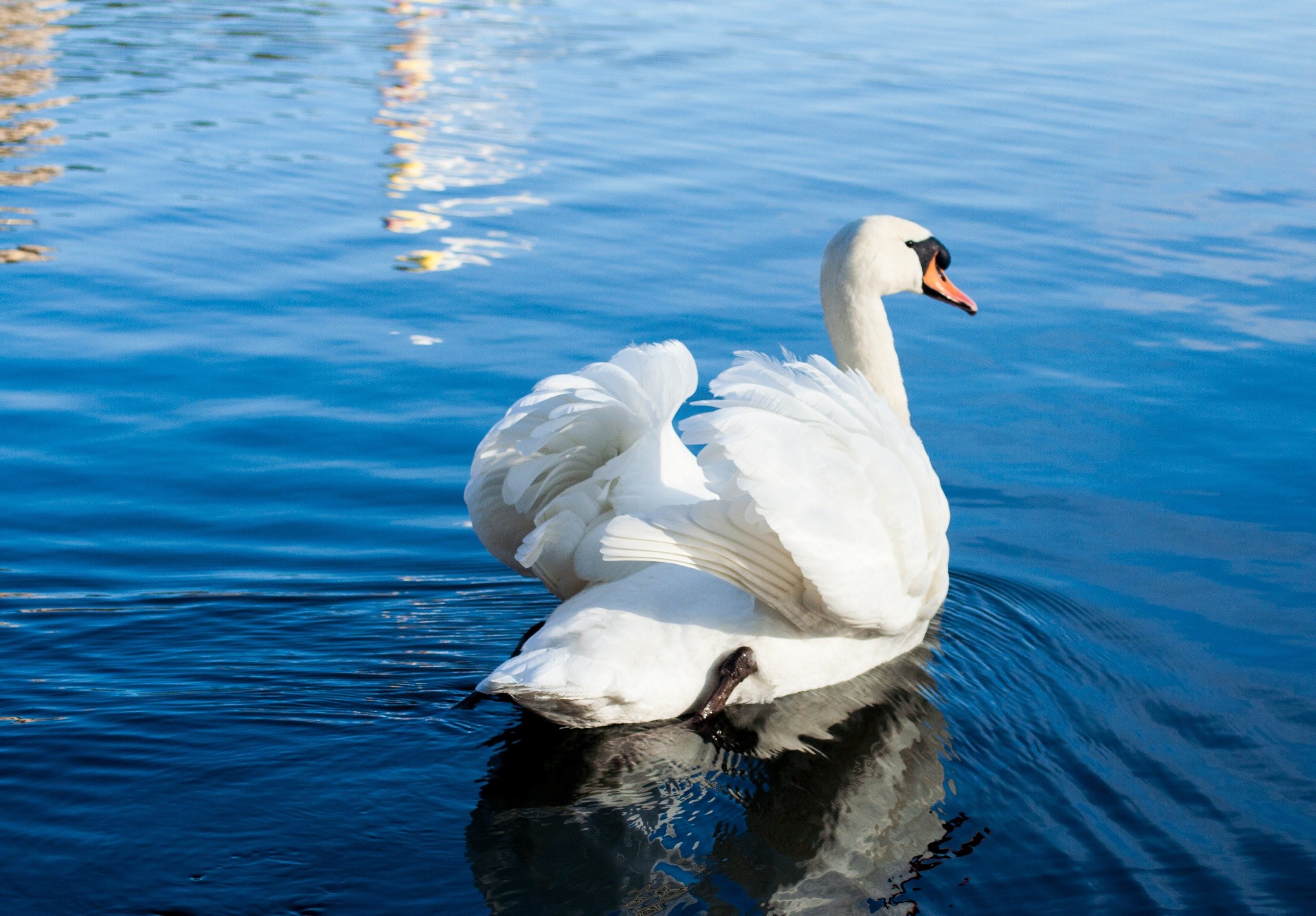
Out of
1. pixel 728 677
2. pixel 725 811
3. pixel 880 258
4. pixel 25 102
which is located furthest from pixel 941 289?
pixel 25 102

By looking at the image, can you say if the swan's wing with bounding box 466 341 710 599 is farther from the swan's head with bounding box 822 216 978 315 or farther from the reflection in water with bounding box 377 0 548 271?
the reflection in water with bounding box 377 0 548 271

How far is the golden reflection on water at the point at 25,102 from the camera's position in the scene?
1066cm

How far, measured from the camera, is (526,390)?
26.2ft

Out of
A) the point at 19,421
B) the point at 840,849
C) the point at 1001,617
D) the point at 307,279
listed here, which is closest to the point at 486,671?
the point at 840,849

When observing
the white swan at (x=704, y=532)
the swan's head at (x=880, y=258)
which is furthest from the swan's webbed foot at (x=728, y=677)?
the swan's head at (x=880, y=258)

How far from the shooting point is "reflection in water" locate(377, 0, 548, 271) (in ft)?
35.6

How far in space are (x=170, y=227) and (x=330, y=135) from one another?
3311 mm

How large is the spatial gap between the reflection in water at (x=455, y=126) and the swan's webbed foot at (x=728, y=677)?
597cm

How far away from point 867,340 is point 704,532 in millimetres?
2072

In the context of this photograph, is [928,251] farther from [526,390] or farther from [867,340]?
[526,390]

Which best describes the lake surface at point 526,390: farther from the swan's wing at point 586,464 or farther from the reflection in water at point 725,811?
the swan's wing at point 586,464

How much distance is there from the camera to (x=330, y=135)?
13609 millimetres

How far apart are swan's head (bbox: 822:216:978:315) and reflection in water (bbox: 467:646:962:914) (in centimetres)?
184

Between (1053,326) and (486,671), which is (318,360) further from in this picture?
(1053,326)
